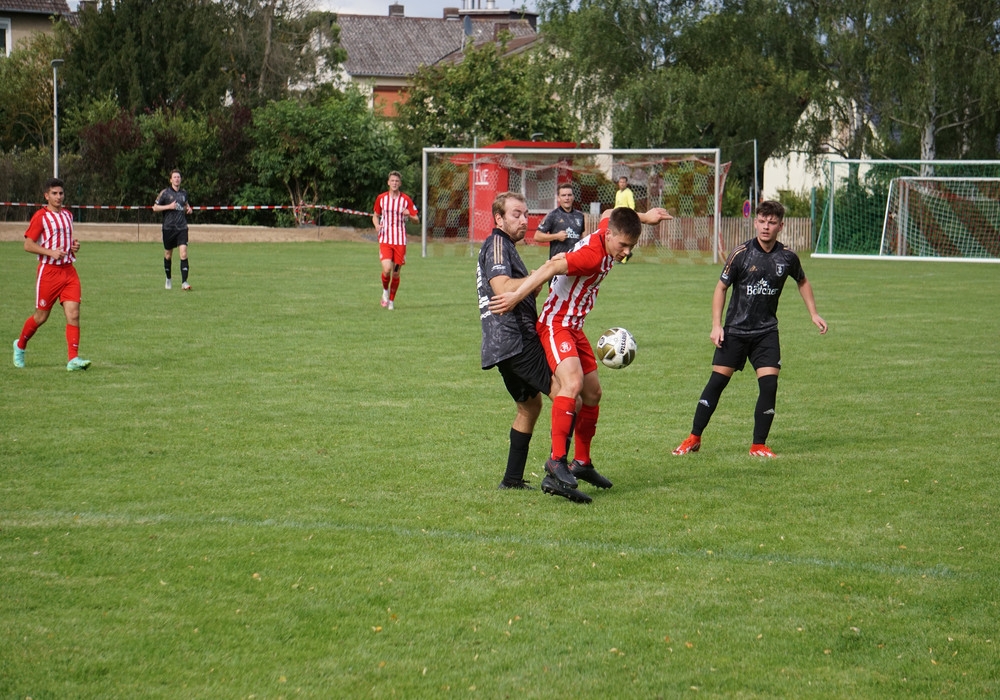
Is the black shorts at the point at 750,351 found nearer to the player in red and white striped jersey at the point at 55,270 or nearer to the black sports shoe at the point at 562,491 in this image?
the black sports shoe at the point at 562,491

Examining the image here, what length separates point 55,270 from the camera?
38.0ft

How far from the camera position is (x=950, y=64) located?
111 feet

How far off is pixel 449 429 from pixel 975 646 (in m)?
4.91

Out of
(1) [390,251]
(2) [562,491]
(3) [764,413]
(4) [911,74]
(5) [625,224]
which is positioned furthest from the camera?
(4) [911,74]

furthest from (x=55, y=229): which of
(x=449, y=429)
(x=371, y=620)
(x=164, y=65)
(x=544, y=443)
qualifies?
(x=164, y=65)

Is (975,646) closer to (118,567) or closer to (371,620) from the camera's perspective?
(371,620)

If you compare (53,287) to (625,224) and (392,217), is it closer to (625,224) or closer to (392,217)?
(625,224)

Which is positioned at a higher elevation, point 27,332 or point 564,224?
point 564,224

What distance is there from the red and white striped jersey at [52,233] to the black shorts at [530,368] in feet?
21.1

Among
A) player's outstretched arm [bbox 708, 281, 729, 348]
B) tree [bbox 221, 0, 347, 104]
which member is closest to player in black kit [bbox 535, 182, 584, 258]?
player's outstretched arm [bbox 708, 281, 729, 348]

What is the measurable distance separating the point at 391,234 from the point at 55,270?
23.0 ft

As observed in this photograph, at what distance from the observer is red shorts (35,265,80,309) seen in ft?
37.8

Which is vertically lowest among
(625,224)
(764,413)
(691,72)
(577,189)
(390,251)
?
(764,413)

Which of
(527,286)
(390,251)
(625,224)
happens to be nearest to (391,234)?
(390,251)
